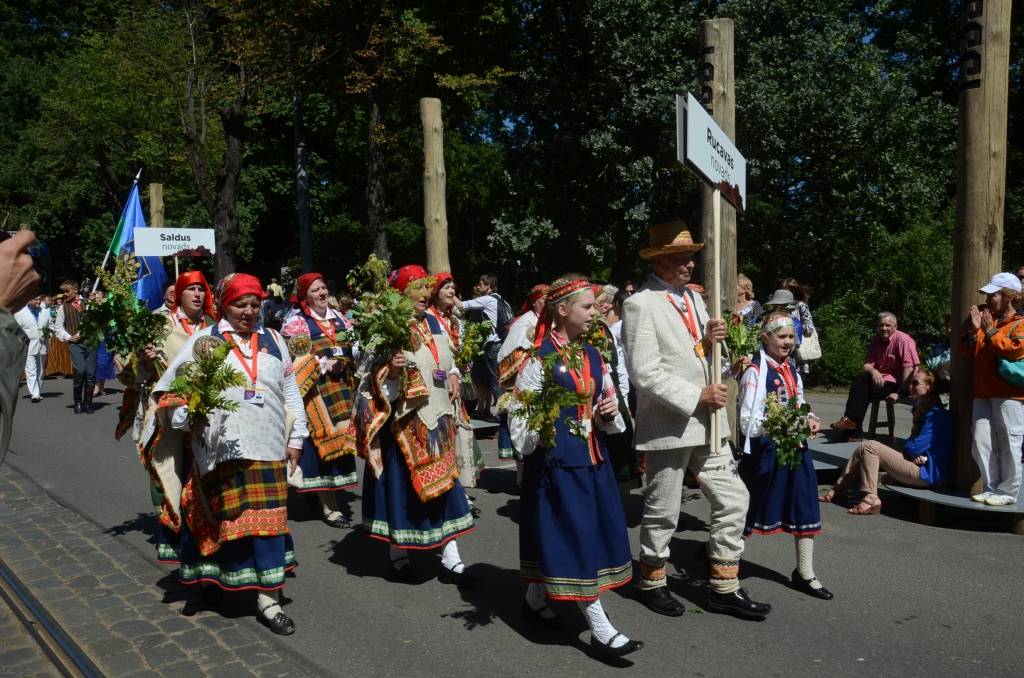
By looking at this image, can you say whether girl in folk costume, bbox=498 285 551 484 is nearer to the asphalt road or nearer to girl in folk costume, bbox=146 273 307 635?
the asphalt road

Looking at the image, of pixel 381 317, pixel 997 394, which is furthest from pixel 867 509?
Result: pixel 381 317

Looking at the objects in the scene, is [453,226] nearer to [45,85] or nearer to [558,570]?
[45,85]

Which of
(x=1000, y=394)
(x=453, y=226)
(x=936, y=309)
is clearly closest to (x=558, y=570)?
(x=1000, y=394)

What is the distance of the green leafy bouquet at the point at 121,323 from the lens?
19.3 ft

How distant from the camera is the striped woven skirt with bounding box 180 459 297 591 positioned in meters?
4.93

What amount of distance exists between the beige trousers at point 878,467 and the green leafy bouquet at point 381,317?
3.98 meters

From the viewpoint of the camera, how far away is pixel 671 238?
199 inches

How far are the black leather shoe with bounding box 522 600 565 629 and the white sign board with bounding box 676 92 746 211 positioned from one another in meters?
2.47

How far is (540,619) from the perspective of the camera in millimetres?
4902

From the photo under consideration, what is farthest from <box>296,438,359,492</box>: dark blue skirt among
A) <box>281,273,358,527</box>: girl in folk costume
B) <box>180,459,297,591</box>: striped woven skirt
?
<box>180,459,297,591</box>: striped woven skirt

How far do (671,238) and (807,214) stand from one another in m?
15.2

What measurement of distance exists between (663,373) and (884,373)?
22.2 feet

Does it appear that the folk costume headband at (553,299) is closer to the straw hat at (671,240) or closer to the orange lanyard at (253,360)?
the straw hat at (671,240)

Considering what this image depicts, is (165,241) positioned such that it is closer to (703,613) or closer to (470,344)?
(470,344)
